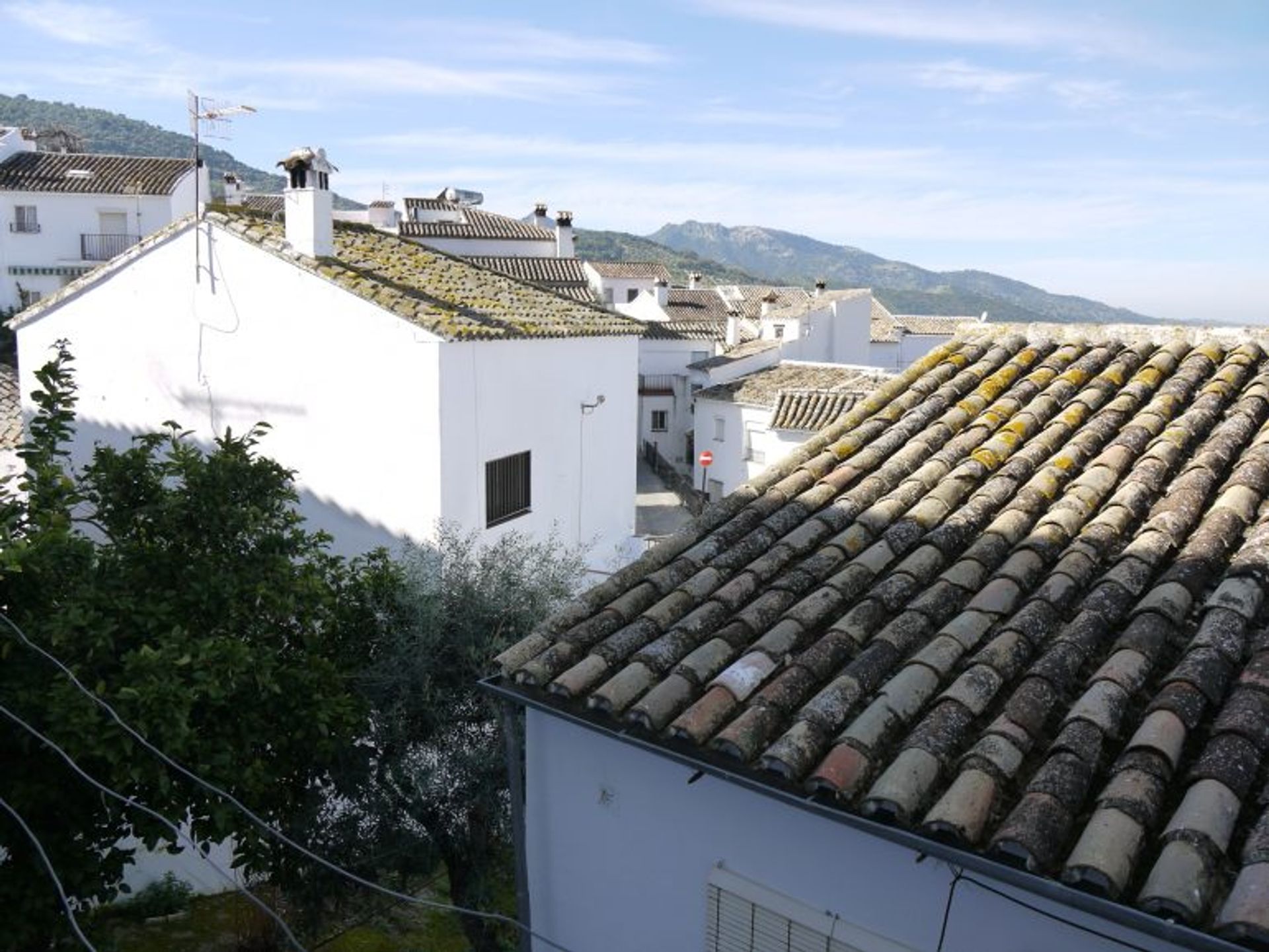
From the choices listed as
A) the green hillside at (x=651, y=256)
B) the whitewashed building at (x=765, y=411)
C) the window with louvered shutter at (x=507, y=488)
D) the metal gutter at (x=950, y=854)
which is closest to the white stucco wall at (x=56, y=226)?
the whitewashed building at (x=765, y=411)

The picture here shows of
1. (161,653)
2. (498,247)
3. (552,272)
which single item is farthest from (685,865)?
(498,247)

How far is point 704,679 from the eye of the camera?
4.42 m

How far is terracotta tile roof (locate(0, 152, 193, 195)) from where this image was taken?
39.5 metres

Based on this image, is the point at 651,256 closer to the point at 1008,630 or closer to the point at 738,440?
the point at 738,440

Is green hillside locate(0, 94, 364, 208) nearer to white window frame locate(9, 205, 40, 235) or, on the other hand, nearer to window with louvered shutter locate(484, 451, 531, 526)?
white window frame locate(9, 205, 40, 235)

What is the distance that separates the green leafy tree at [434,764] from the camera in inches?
302

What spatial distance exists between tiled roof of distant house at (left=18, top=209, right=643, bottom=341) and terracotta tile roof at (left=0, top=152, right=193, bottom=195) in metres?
30.1

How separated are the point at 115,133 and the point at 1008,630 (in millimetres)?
117534

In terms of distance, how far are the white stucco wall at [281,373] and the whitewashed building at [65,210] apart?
2892 centimetres

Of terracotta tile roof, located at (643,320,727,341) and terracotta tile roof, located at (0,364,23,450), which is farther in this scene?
terracotta tile roof, located at (643,320,727,341)

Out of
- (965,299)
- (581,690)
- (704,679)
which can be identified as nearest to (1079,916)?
(704,679)

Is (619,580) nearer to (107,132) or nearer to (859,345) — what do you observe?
(859,345)

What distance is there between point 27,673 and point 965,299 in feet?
483

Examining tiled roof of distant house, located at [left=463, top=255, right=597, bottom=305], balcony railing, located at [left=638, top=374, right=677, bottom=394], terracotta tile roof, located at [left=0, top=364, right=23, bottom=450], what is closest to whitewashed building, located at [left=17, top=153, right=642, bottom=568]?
terracotta tile roof, located at [left=0, top=364, right=23, bottom=450]
